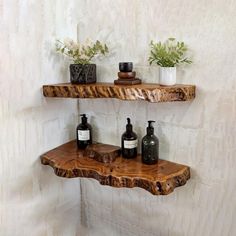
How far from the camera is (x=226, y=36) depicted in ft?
3.13

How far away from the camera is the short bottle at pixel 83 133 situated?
1.30 meters

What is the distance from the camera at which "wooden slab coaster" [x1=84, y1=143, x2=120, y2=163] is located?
1180mm

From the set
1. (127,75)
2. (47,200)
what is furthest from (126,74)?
(47,200)

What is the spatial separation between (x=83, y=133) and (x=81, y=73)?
278mm

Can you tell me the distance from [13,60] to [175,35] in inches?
24.3

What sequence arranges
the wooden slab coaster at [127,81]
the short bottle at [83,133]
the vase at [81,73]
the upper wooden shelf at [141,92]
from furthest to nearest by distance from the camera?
the short bottle at [83,133] → the vase at [81,73] → the wooden slab coaster at [127,81] → the upper wooden shelf at [141,92]

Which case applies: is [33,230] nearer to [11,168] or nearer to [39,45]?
[11,168]

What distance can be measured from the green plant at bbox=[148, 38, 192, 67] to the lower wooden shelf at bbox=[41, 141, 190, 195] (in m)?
0.40

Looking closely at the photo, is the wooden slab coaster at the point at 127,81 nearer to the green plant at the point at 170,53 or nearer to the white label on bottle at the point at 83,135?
the green plant at the point at 170,53

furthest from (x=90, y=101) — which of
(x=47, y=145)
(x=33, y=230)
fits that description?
(x=33, y=230)

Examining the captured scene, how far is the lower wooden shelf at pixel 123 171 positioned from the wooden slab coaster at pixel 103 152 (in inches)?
0.7

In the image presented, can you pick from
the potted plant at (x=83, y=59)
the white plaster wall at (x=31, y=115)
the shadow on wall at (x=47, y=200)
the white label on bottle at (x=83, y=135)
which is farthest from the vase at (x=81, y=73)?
the shadow on wall at (x=47, y=200)

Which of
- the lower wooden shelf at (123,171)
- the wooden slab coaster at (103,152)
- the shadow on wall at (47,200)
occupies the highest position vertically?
the wooden slab coaster at (103,152)

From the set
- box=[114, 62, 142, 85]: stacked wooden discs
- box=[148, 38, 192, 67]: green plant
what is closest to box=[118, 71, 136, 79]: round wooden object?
box=[114, 62, 142, 85]: stacked wooden discs
